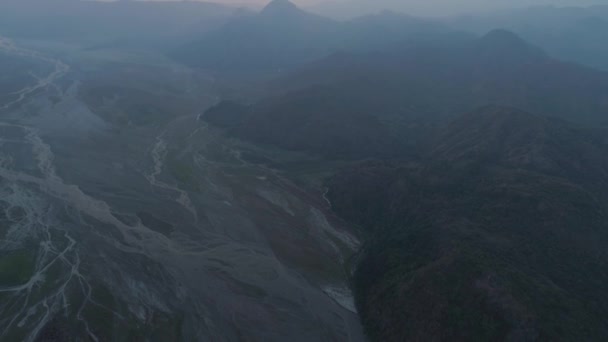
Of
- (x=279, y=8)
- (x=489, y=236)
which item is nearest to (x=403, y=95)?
(x=489, y=236)

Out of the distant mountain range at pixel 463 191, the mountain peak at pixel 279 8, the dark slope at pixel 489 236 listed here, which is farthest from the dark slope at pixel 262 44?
the dark slope at pixel 489 236

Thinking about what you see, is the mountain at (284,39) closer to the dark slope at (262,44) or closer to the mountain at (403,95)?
the dark slope at (262,44)

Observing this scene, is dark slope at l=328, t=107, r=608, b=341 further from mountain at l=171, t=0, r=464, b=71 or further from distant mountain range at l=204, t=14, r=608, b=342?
mountain at l=171, t=0, r=464, b=71

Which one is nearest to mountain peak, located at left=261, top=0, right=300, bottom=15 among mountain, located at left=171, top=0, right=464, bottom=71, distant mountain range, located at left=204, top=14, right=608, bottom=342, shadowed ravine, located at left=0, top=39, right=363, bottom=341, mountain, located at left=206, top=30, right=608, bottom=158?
mountain, located at left=171, top=0, right=464, bottom=71

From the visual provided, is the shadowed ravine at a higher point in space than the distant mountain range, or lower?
lower

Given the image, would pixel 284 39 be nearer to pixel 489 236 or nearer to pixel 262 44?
pixel 262 44

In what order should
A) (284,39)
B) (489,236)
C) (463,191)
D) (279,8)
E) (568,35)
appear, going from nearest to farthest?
(489,236)
(463,191)
(284,39)
(279,8)
(568,35)

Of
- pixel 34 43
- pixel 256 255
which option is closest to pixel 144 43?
pixel 34 43
